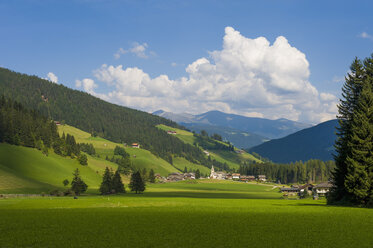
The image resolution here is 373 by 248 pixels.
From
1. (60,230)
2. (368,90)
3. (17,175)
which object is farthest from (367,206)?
(17,175)

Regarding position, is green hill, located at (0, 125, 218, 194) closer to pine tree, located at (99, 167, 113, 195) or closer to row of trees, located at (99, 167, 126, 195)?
row of trees, located at (99, 167, 126, 195)

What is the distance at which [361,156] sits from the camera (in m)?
56.0

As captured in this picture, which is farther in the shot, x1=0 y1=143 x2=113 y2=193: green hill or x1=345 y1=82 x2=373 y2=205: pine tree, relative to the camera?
x1=0 y1=143 x2=113 y2=193: green hill

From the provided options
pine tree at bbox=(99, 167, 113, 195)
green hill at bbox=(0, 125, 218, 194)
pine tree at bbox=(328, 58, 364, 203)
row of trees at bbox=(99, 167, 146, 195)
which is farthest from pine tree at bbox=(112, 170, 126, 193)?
pine tree at bbox=(328, 58, 364, 203)

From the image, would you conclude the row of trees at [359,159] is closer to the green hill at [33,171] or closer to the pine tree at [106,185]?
the pine tree at [106,185]

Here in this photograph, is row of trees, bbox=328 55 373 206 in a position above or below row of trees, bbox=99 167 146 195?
above

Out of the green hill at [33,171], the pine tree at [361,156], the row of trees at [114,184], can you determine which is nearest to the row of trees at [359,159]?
the pine tree at [361,156]

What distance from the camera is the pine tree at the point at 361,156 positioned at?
5462cm

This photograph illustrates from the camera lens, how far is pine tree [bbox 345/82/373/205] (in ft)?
179

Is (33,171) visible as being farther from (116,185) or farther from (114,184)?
(116,185)

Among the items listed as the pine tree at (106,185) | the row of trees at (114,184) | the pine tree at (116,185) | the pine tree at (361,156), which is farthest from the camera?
the pine tree at (116,185)

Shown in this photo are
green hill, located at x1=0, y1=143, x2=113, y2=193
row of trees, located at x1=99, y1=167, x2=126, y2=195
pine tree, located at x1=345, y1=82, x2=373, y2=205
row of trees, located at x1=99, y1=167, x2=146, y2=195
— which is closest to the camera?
pine tree, located at x1=345, y1=82, x2=373, y2=205

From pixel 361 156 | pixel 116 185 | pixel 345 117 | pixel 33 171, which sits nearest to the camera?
pixel 361 156

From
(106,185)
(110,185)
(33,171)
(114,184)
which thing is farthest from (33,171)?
(114,184)
